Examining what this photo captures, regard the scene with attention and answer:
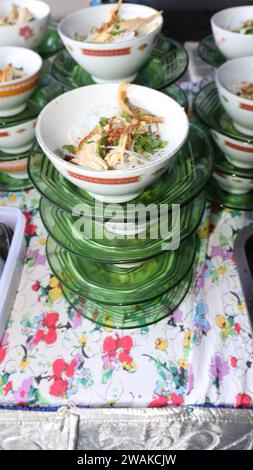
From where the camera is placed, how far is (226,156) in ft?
2.67

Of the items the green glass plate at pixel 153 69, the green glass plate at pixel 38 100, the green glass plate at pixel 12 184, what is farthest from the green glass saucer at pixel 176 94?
the green glass plate at pixel 12 184

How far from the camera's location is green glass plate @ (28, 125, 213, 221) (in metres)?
0.61

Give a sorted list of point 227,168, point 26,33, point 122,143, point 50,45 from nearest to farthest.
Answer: point 122,143
point 227,168
point 26,33
point 50,45

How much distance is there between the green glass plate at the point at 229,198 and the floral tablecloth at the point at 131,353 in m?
0.15

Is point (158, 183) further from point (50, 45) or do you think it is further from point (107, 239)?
point (50, 45)

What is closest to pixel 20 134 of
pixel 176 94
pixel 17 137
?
pixel 17 137

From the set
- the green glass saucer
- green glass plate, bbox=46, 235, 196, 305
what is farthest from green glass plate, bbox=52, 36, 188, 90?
green glass plate, bbox=46, 235, 196, 305

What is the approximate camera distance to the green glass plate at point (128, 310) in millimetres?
670

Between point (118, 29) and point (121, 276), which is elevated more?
point (118, 29)

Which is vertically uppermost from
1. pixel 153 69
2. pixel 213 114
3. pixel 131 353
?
pixel 153 69

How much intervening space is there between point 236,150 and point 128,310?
0.34m

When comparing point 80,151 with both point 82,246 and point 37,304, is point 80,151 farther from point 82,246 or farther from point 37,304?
point 37,304

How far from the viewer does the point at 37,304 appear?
70cm
